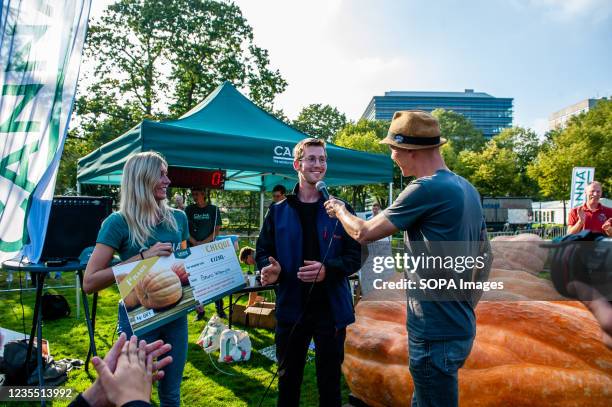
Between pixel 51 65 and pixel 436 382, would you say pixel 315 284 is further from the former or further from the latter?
pixel 51 65

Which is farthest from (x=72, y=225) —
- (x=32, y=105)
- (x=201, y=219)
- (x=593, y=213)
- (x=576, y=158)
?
(x=576, y=158)

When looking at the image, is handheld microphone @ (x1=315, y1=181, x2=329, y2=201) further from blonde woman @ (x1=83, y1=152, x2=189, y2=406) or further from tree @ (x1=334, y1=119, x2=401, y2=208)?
tree @ (x1=334, y1=119, x2=401, y2=208)

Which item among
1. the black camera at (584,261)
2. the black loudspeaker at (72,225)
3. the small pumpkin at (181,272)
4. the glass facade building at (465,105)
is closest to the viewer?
the black camera at (584,261)

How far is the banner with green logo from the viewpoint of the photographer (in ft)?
7.30

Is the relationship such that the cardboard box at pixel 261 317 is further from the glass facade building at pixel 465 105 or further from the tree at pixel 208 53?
the glass facade building at pixel 465 105

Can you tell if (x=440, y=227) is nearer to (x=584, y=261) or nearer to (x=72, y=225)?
(x=584, y=261)

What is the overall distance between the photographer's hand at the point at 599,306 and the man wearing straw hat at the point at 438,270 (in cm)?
66

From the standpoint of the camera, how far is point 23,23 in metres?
2.27

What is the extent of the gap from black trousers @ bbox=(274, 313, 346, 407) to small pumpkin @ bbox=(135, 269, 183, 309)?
2.30 ft

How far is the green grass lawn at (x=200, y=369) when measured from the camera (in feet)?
11.7

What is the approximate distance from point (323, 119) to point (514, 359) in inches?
1773

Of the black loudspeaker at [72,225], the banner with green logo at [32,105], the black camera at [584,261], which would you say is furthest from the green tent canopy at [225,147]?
the black camera at [584,261]

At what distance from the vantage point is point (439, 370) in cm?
164

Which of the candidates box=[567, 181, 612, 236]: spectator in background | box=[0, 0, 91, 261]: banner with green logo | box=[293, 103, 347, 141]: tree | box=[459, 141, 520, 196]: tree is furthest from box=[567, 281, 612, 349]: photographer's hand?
box=[293, 103, 347, 141]: tree
